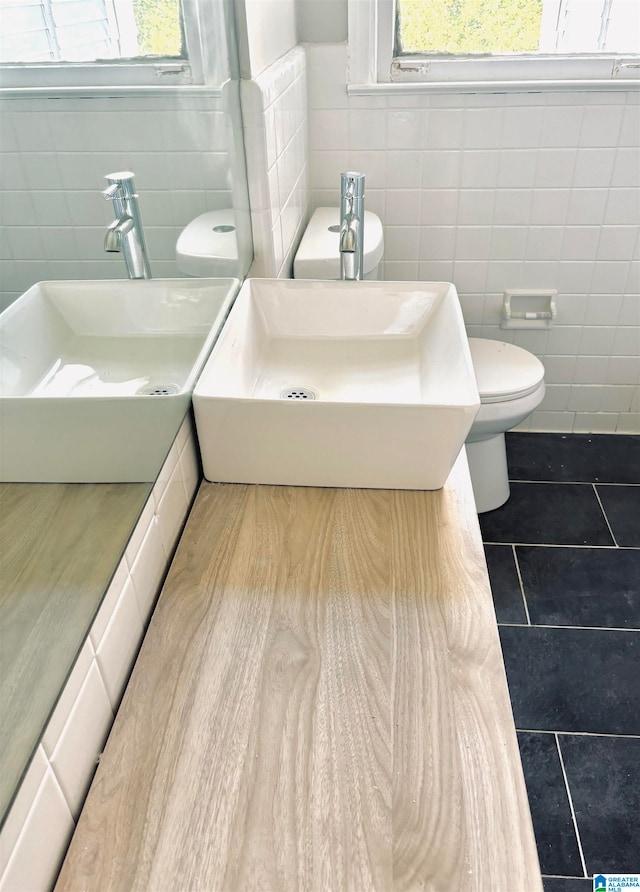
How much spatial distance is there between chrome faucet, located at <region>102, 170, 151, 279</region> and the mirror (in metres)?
0.01

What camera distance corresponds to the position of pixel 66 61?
678 millimetres

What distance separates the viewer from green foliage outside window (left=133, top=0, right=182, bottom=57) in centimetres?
88

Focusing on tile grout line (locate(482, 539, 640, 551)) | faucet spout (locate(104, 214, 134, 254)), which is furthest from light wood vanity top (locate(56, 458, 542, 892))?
tile grout line (locate(482, 539, 640, 551))

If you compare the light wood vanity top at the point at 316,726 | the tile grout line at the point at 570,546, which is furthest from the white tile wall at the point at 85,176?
the tile grout line at the point at 570,546

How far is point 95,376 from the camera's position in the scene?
0.82 meters

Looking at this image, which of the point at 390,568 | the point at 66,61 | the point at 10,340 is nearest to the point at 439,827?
the point at 390,568

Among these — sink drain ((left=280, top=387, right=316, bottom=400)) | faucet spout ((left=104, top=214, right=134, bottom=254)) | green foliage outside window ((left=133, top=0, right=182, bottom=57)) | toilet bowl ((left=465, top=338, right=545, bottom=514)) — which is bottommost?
toilet bowl ((left=465, top=338, right=545, bottom=514))

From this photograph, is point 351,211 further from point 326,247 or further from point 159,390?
point 159,390

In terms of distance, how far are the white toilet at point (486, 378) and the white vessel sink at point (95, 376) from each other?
701mm

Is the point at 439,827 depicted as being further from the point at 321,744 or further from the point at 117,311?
the point at 117,311

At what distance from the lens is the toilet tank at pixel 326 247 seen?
1.77 m

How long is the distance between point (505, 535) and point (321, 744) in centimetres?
141

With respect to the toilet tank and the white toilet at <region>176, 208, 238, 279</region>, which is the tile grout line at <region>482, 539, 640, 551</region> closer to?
the toilet tank

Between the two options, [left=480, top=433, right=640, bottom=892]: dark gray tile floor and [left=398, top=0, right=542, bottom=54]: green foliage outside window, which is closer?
[left=480, top=433, right=640, bottom=892]: dark gray tile floor
